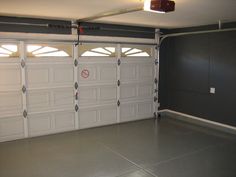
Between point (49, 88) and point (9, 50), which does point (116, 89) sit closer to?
point (49, 88)

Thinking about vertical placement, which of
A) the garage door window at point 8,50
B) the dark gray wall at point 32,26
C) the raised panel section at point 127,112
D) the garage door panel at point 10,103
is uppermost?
the dark gray wall at point 32,26

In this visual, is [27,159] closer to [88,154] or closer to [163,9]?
[88,154]

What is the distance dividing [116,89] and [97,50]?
1.08 m

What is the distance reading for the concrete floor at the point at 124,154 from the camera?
148 inches

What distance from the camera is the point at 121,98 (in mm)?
6316

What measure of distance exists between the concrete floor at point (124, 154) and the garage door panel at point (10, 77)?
1121mm

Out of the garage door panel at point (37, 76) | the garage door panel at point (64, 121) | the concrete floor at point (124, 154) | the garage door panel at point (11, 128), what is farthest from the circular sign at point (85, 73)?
the garage door panel at point (11, 128)

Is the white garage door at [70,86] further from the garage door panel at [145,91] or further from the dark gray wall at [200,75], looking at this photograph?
the dark gray wall at [200,75]

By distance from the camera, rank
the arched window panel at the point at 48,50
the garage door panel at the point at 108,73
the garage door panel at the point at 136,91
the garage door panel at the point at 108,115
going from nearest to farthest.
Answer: the arched window panel at the point at 48,50, the garage door panel at the point at 108,73, the garage door panel at the point at 108,115, the garage door panel at the point at 136,91

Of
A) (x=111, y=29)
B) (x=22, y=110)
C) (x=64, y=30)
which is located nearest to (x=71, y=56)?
(x=64, y=30)

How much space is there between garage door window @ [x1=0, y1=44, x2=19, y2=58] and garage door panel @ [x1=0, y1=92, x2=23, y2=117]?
2.46 ft

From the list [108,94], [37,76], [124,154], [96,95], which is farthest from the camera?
[108,94]

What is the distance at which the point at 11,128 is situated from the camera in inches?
198

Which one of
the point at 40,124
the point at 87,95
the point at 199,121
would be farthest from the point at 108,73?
the point at 199,121
